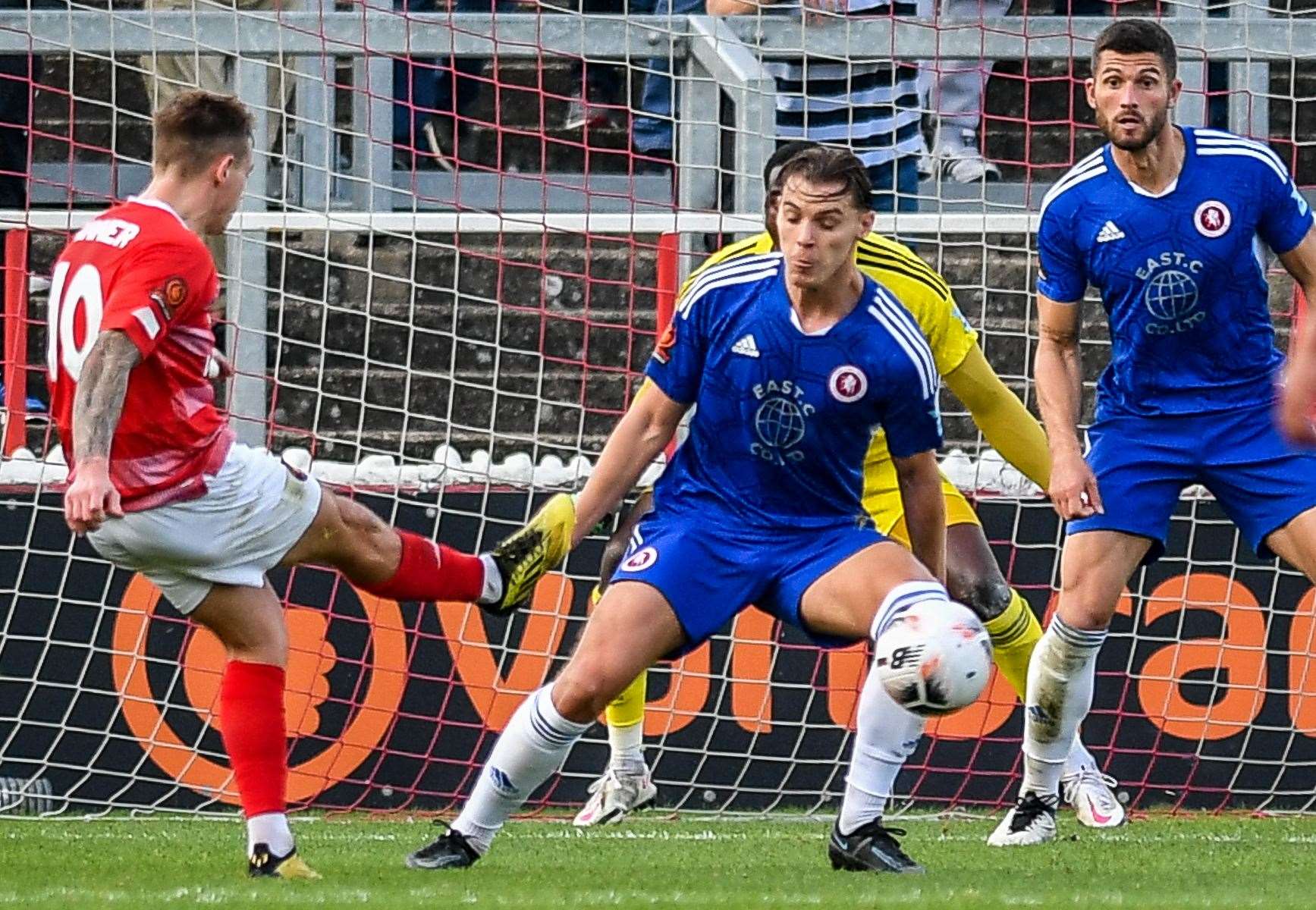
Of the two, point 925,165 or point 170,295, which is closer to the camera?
point 170,295

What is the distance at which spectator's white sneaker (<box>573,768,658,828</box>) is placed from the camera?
287 inches

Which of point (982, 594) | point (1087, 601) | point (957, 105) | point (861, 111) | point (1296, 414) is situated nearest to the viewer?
point (1296, 414)

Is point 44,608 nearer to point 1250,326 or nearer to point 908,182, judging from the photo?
point 908,182

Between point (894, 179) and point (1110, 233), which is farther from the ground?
point (894, 179)

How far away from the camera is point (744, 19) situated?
8.45 m

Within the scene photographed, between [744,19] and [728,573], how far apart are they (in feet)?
11.6

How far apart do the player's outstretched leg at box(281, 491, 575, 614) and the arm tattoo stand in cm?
81

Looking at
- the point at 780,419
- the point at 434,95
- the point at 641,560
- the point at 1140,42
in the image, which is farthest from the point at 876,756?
the point at 434,95

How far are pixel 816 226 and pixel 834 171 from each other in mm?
133

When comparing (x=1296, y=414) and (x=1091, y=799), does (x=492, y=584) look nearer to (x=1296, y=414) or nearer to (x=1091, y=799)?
(x=1296, y=414)

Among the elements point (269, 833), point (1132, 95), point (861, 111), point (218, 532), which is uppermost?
point (861, 111)

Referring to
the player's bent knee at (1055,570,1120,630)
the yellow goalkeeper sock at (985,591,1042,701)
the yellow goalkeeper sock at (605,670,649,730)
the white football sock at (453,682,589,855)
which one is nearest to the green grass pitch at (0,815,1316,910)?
the white football sock at (453,682,589,855)

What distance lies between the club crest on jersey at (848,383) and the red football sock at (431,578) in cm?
107

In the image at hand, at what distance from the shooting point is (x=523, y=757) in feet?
17.5
